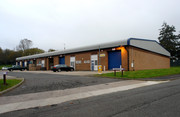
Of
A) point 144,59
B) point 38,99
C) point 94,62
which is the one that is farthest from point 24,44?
point 38,99

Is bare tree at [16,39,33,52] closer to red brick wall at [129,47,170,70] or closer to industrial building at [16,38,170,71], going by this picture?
industrial building at [16,38,170,71]

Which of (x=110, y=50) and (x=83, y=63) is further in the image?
(x=83, y=63)

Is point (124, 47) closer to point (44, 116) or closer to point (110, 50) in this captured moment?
point (110, 50)

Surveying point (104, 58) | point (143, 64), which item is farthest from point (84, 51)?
point (143, 64)

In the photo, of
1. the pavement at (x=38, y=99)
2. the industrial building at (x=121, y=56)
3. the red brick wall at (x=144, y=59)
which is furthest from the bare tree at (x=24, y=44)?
the pavement at (x=38, y=99)

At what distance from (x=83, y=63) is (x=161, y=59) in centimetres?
1802

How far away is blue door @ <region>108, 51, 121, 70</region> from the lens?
85.6ft

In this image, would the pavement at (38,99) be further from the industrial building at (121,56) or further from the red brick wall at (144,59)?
the red brick wall at (144,59)

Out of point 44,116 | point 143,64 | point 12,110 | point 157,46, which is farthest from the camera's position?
point 157,46

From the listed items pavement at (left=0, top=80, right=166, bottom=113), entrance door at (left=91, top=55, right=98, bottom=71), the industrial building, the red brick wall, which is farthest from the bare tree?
pavement at (left=0, top=80, right=166, bottom=113)

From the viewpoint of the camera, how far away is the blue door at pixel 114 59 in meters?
26.1

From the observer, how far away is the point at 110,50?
89.1 feet

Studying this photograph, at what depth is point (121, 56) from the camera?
2539 centimetres

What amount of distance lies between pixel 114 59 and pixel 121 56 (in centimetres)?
185
